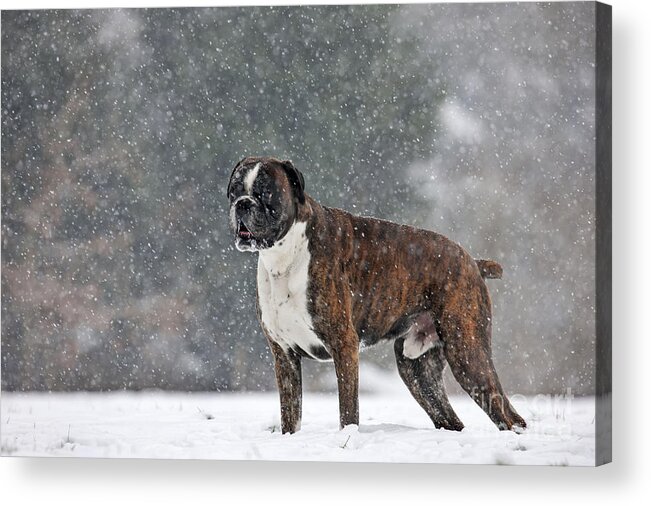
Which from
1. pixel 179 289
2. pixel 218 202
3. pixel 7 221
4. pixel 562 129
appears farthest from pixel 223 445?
pixel 562 129

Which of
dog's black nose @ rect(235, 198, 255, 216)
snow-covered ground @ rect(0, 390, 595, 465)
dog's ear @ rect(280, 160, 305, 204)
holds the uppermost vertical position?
dog's ear @ rect(280, 160, 305, 204)

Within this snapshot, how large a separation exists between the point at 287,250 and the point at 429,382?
88 centimetres

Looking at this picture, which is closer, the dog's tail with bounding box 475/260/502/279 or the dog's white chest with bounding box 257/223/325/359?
the dog's white chest with bounding box 257/223/325/359

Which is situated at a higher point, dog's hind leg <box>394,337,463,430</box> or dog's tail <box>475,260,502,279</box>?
dog's tail <box>475,260,502,279</box>

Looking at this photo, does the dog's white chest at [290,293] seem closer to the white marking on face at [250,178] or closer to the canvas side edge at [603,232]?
the white marking on face at [250,178]

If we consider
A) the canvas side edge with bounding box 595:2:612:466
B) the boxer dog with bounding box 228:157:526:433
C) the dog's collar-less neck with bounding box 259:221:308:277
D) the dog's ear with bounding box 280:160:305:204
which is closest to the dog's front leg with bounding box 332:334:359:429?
the boxer dog with bounding box 228:157:526:433

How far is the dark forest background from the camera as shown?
544cm

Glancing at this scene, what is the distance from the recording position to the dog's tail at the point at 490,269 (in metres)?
5.52

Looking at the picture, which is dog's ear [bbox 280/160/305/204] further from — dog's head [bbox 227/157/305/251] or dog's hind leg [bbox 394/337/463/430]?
dog's hind leg [bbox 394/337/463/430]

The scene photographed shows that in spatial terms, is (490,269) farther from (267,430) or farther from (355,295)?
(267,430)

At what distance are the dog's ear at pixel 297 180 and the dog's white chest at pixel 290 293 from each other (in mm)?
128

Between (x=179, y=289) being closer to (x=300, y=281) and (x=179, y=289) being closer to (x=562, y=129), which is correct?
(x=300, y=281)

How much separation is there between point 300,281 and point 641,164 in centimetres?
156

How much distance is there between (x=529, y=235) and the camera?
18.0 feet
